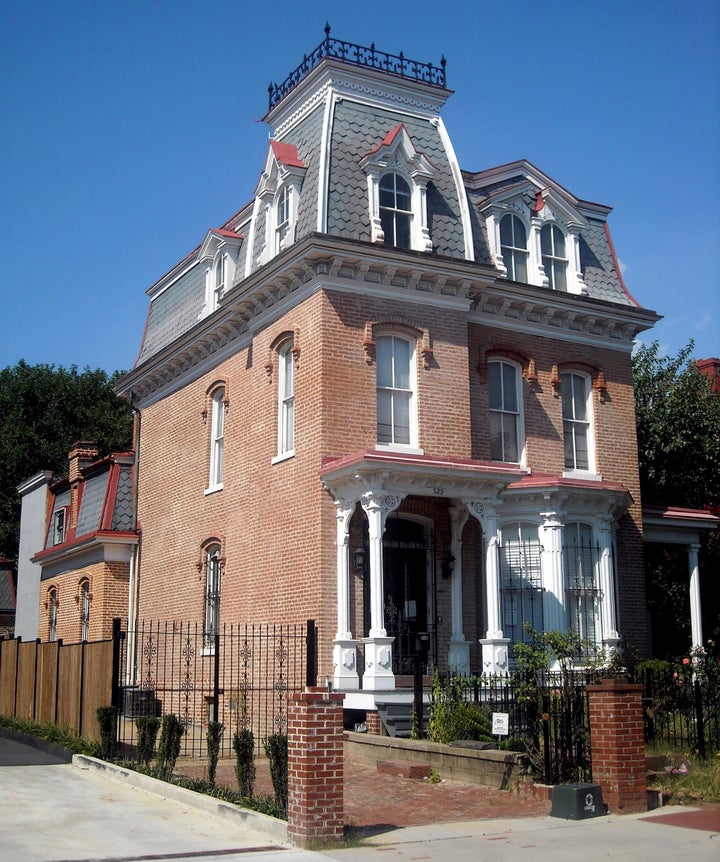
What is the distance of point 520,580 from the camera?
65.4 feet

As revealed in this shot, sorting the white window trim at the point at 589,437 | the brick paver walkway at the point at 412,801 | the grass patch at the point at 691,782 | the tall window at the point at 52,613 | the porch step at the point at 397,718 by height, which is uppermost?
the white window trim at the point at 589,437

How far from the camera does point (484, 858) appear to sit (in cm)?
937

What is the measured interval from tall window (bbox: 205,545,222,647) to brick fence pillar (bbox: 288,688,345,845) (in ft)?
38.8

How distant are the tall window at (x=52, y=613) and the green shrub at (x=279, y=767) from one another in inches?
783

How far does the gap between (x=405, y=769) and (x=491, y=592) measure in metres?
4.79

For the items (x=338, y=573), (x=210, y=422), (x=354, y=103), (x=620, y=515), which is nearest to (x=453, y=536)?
(x=338, y=573)

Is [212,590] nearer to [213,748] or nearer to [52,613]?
[52,613]

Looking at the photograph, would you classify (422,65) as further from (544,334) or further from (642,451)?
(642,451)

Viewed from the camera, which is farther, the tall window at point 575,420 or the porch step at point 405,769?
the tall window at point 575,420

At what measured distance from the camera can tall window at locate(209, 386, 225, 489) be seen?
23111 millimetres

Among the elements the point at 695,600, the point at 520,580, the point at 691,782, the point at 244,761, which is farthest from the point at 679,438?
the point at 244,761

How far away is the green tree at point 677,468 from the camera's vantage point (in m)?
27.5

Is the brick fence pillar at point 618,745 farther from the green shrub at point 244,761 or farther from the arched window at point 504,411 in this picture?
the arched window at point 504,411

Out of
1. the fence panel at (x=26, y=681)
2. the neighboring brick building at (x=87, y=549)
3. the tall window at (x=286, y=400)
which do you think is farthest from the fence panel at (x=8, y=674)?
the tall window at (x=286, y=400)
